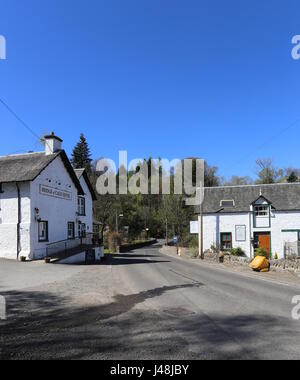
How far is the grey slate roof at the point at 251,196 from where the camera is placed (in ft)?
106

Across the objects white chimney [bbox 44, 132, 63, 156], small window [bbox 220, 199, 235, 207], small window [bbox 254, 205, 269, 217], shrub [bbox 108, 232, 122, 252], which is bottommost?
shrub [bbox 108, 232, 122, 252]

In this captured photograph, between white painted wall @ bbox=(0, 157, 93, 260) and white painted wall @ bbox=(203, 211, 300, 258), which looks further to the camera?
white painted wall @ bbox=(203, 211, 300, 258)

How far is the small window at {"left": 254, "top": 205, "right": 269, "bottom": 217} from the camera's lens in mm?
32522

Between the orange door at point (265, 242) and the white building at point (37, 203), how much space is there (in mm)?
18145

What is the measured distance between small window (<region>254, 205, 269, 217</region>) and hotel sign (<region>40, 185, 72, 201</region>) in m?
18.9

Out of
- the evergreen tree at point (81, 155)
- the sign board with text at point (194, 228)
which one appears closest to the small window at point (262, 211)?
the sign board with text at point (194, 228)

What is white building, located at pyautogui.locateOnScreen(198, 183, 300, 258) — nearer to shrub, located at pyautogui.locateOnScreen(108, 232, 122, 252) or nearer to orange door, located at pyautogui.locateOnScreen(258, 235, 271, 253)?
orange door, located at pyautogui.locateOnScreen(258, 235, 271, 253)

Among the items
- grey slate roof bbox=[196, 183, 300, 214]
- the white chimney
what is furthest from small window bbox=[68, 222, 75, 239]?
grey slate roof bbox=[196, 183, 300, 214]

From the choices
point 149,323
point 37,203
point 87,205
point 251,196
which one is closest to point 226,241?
point 251,196

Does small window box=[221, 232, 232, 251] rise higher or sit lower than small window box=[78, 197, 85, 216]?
lower

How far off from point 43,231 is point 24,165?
5.18 metres

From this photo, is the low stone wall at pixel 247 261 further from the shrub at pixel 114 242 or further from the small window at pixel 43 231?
the small window at pixel 43 231
